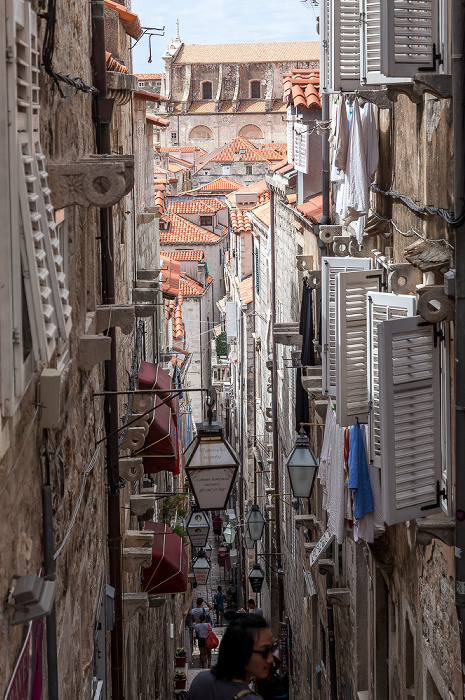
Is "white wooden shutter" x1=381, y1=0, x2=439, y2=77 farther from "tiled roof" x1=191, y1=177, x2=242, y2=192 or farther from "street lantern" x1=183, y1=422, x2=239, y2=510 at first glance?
"tiled roof" x1=191, y1=177, x2=242, y2=192

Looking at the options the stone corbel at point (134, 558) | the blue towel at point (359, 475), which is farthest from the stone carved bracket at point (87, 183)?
the stone corbel at point (134, 558)

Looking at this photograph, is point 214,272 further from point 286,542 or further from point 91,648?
point 91,648

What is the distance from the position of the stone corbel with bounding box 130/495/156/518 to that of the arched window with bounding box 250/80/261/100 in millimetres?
81748

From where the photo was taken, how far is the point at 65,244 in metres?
5.99

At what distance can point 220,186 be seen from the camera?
70.6 meters

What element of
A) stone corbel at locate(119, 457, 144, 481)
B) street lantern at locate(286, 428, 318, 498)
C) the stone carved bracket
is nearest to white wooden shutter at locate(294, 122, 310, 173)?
street lantern at locate(286, 428, 318, 498)

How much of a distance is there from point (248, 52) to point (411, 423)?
89.4m

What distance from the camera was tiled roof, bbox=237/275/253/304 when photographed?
106ft

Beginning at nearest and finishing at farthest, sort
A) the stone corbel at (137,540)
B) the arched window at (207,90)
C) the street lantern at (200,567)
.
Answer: the stone corbel at (137,540), the street lantern at (200,567), the arched window at (207,90)

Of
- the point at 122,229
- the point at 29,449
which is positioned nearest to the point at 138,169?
the point at 122,229

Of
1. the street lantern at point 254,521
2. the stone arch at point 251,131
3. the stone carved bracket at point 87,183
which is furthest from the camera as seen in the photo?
the stone arch at point 251,131

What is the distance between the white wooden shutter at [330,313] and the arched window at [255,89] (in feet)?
270

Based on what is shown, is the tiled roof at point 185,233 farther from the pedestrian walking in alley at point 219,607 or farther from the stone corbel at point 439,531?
the stone corbel at point 439,531

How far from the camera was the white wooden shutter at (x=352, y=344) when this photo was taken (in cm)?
816
